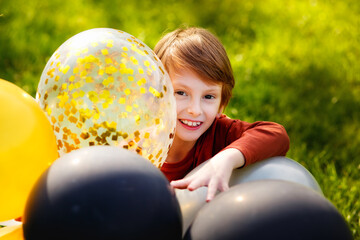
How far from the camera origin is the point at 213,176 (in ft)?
5.21

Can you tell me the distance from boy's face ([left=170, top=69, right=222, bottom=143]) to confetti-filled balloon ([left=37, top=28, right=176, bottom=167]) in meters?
0.34

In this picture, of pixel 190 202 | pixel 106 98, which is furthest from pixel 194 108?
pixel 190 202

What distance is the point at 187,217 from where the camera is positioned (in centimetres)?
151

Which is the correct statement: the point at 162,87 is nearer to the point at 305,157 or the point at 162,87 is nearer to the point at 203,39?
the point at 203,39

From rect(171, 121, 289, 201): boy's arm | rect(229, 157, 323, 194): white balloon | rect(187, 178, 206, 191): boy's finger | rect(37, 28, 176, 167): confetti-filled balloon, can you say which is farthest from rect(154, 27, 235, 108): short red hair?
rect(187, 178, 206, 191): boy's finger

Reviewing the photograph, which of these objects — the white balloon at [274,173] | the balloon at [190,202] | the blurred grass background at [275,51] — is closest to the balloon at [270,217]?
the balloon at [190,202]

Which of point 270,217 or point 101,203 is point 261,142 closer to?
point 270,217

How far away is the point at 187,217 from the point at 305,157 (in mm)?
1552

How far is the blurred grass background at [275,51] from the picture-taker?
306 cm

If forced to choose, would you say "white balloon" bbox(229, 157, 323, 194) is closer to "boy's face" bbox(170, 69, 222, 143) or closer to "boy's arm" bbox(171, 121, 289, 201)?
"boy's arm" bbox(171, 121, 289, 201)

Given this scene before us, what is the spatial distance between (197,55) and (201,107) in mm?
237

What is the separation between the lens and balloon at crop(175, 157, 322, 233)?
153 cm

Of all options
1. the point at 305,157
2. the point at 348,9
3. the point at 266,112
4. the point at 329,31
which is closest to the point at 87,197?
the point at 305,157

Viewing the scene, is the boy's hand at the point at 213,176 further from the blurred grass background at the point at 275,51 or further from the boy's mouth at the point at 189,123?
the blurred grass background at the point at 275,51
